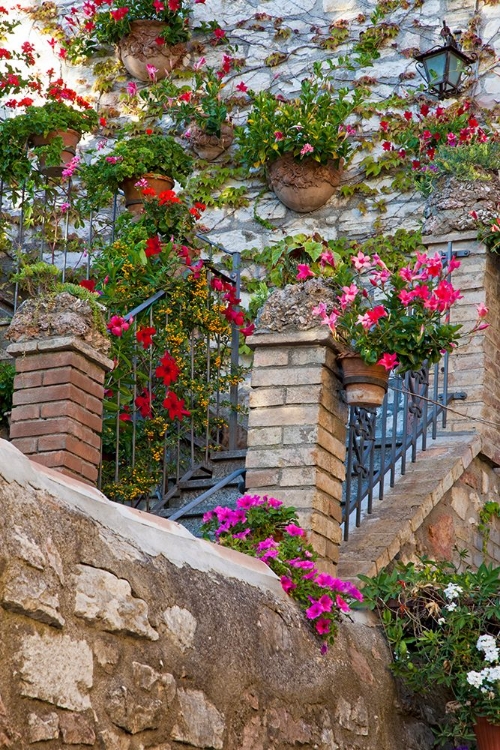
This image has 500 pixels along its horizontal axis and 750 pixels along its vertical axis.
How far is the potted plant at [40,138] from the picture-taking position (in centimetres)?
788

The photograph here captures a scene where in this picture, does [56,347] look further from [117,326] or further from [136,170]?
[136,170]

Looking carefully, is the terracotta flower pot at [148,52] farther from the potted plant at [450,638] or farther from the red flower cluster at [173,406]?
the potted plant at [450,638]

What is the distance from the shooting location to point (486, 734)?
4523mm

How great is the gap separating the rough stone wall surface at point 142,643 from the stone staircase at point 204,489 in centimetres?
139

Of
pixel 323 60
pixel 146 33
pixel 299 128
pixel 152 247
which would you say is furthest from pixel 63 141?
pixel 323 60

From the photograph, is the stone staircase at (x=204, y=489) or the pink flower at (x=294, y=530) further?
the stone staircase at (x=204, y=489)

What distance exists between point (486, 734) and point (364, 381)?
139cm

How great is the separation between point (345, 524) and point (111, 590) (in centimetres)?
234

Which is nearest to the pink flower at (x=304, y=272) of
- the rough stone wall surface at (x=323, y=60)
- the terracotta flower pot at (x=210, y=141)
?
the rough stone wall surface at (x=323, y=60)

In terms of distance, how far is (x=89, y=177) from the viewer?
777 centimetres

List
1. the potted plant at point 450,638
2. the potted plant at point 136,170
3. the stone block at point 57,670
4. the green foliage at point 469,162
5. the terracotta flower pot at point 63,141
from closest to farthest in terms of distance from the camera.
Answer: the stone block at point 57,670 → the potted plant at point 450,638 → the green foliage at point 469,162 → the potted plant at point 136,170 → the terracotta flower pot at point 63,141

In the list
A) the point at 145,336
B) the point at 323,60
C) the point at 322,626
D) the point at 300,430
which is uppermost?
the point at 323,60

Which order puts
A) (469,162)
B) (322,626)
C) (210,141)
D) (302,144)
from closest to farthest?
(322,626), (469,162), (302,144), (210,141)

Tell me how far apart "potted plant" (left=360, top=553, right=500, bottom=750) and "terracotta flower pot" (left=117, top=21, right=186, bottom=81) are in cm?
616
